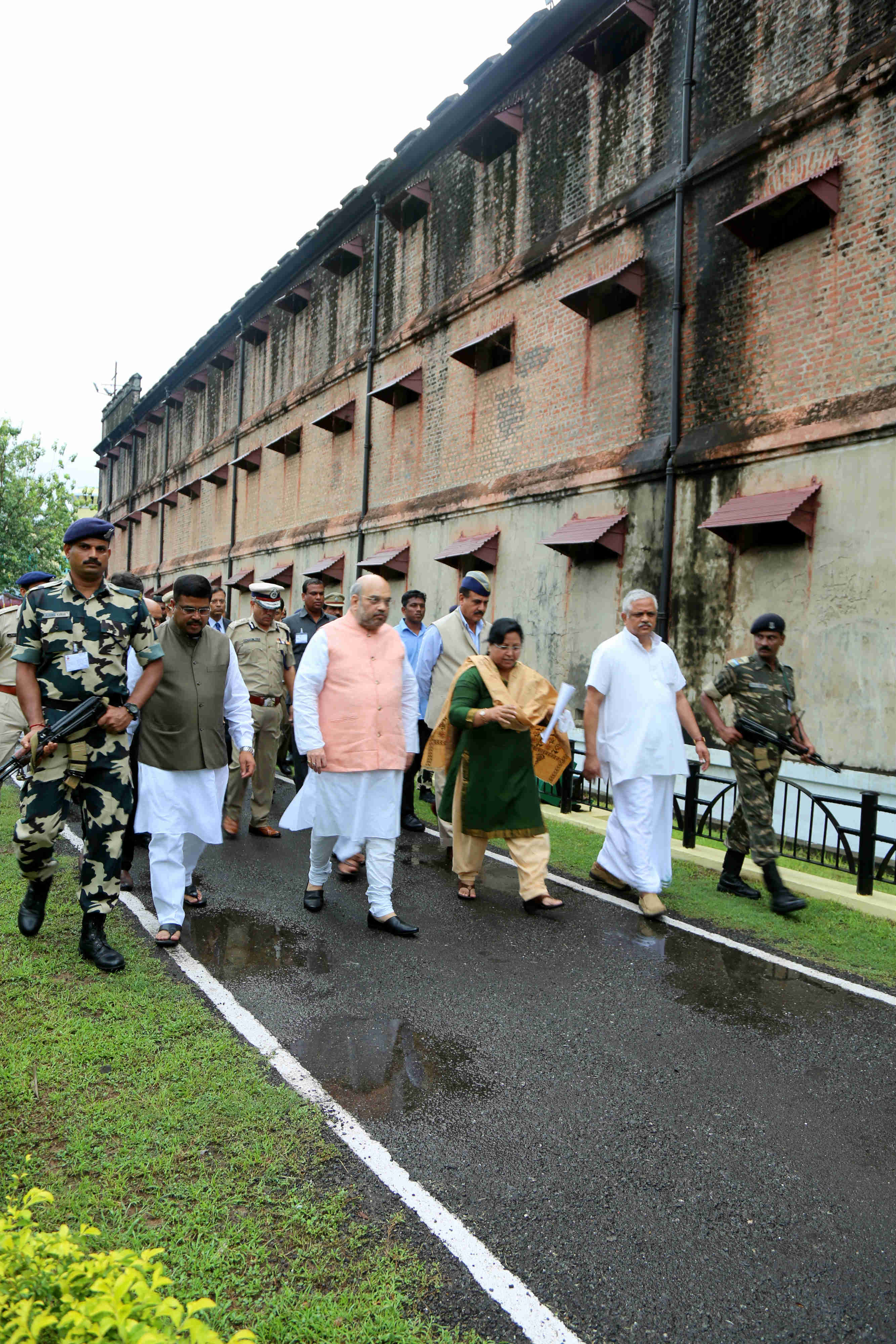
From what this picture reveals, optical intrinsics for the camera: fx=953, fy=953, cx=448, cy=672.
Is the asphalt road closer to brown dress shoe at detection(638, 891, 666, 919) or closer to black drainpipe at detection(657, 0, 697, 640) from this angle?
brown dress shoe at detection(638, 891, 666, 919)

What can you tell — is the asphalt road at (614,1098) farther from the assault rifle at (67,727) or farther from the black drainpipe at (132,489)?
the black drainpipe at (132,489)

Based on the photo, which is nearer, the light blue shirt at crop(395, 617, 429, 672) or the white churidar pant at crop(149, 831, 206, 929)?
the white churidar pant at crop(149, 831, 206, 929)

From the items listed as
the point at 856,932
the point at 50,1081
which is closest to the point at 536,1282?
the point at 50,1081

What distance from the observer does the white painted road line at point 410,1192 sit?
2430 mm

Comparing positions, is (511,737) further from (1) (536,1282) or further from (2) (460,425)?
(2) (460,425)

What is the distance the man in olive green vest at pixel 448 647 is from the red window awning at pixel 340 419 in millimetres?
14941

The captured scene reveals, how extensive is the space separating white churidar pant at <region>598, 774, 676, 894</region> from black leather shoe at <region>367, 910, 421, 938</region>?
1673mm

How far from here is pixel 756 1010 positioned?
15.6 ft

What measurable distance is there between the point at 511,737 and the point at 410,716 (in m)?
0.77

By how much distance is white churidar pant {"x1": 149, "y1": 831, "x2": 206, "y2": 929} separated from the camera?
212 inches

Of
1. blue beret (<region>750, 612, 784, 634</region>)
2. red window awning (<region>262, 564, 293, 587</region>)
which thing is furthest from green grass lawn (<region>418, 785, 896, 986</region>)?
red window awning (<region>262, 564, 293, 587</region>)

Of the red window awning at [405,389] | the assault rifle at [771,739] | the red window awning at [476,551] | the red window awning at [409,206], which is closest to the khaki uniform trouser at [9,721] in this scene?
the assault rifle at [771,739]

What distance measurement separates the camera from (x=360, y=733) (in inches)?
231

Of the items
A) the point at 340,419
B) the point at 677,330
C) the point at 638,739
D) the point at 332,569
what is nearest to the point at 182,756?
the point at 638,739
